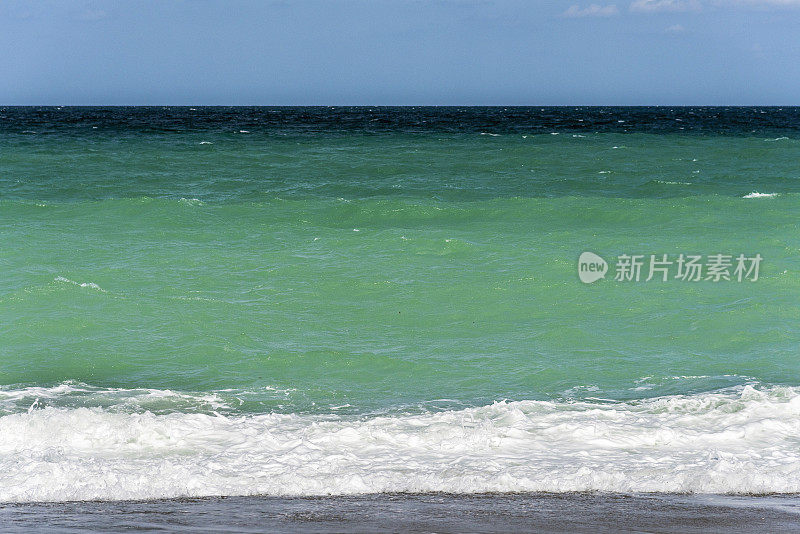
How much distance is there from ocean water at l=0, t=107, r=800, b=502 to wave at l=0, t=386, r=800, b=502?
0.9 inches

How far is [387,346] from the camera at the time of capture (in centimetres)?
903

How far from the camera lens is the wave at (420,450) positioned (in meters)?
5.11

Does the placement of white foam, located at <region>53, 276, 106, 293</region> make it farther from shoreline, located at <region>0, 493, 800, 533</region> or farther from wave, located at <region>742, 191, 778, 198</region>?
wave, located at <region>742, 191, 778, 198</region>

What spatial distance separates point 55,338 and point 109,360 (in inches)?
46.9

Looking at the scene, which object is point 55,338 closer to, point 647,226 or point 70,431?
point 70,431

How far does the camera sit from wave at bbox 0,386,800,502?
5.11m

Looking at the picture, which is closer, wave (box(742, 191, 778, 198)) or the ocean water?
the ocean water

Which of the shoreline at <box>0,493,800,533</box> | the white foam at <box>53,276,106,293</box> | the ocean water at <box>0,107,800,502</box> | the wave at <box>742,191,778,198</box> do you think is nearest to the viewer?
the shoreline at <box>0,493,800,533</box>

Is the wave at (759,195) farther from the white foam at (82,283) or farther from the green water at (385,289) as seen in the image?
the white foam at (82,283)

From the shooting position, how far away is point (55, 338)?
9.30m

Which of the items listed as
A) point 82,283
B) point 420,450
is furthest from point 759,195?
point 420,450

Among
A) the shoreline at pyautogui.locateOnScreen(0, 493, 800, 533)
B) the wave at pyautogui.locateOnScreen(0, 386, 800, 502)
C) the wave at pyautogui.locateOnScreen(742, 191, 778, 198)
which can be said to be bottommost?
the wave at pyautogui.locateOnScreen(0, 386, 800, 502)

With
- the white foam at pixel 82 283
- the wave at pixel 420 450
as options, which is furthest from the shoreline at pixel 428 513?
the white foam at pixel 82 283

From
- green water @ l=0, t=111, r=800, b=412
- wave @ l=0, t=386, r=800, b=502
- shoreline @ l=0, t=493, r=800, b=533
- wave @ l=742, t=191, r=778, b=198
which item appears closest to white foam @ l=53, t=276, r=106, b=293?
green water @ l=0, t=111, r=800, b=412
